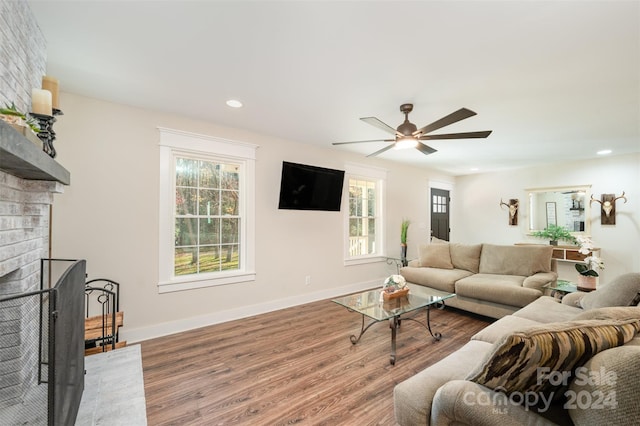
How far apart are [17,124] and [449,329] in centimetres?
386

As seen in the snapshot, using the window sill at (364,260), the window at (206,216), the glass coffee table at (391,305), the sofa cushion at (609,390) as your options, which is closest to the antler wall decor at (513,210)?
the window sill at (364,260)

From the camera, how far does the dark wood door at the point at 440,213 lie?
643 cm

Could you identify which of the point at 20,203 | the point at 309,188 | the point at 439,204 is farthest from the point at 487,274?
the point at 20,203

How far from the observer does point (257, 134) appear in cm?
369

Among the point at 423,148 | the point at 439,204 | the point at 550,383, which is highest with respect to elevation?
the point at 423,148

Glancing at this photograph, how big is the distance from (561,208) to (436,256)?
3.33m

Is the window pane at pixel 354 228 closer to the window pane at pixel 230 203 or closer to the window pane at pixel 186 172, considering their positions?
the window pane at pixel 230 203

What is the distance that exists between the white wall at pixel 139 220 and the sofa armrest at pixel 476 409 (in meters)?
2.82

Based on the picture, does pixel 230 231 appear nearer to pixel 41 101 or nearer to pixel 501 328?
pixel 41 101

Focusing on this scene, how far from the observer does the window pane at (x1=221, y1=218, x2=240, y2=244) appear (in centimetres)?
350

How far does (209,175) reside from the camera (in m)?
3.39

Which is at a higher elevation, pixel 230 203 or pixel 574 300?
pixel 230 203

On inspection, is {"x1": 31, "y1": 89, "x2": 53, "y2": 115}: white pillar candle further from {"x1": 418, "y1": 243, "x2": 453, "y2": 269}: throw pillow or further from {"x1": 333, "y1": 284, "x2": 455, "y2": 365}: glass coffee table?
{"x1": 418, "y1": 243, "x2": 453, "y2": 269}: throw pillow

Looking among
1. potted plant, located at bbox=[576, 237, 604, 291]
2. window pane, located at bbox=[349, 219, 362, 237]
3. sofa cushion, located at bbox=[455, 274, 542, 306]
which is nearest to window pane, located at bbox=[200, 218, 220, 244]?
window pane, located at bbox=[349, 219, 362, 237]
